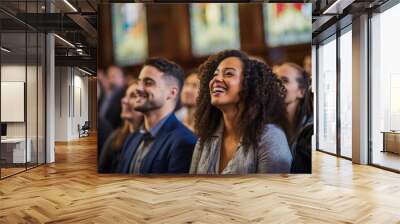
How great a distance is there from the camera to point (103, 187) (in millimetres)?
5812

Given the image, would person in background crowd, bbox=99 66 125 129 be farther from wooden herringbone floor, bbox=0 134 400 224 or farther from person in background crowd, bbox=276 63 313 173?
person in background crowd, bbox=276 63 313 173

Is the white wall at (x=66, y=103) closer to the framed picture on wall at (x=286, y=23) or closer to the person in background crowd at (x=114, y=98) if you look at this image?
the person in background crowd at (x=114, y=98)

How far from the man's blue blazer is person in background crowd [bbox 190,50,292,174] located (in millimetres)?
230

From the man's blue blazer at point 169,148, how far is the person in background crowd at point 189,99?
9 centimetres

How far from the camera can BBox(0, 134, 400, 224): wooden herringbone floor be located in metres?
4.10

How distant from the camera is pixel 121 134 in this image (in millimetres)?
6617

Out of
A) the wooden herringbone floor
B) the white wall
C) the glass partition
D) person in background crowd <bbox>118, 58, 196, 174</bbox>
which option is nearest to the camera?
the wooden herringbone floor

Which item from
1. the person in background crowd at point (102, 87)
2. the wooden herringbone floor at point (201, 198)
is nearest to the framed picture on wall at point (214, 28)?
the person in background crowd at point (102, 87)

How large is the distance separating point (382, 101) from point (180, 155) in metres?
4.16

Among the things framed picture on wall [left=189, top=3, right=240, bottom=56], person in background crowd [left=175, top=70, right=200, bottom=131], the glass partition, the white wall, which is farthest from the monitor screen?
the white wall

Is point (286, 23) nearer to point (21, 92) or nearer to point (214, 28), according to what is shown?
point (214, 28)

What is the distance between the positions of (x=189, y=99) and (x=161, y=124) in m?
0.61

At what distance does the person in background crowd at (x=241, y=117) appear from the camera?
6.42m

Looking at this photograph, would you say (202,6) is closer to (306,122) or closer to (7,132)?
(306,122)
